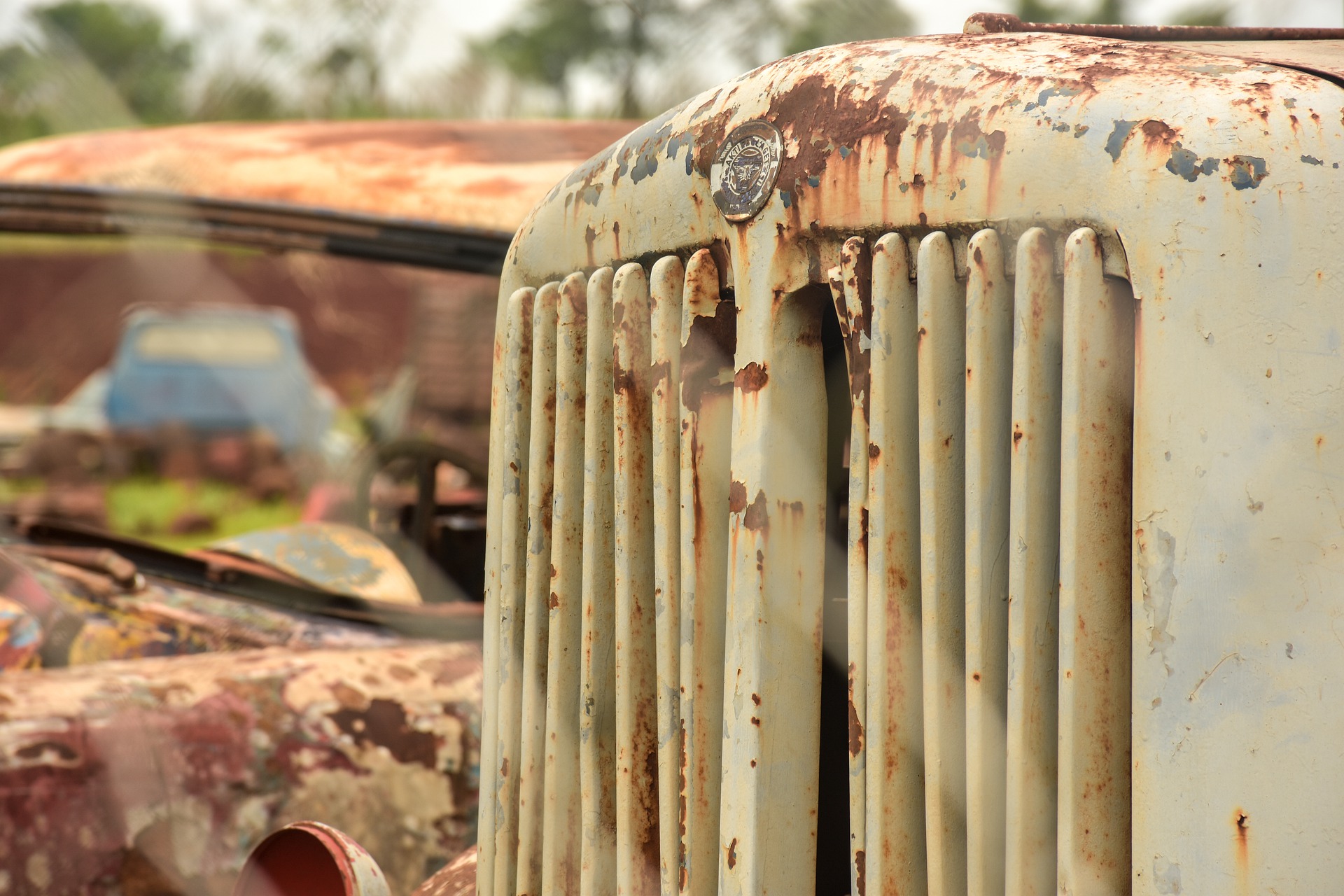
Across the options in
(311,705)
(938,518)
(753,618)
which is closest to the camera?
(938,518)

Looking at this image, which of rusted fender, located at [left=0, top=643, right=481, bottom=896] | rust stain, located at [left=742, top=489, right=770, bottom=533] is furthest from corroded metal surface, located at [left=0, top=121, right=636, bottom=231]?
rust stain, located at [left=742, top=489, right=770, bottom=533]

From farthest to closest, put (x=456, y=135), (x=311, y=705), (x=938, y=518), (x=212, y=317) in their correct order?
1. (x=212, y=317)
2. (x=456, y=135)
3. (x=311, y=705)
4. (x=938, y=518)

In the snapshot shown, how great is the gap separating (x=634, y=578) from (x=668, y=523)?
90 millimetres

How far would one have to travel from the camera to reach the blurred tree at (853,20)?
4.11ft

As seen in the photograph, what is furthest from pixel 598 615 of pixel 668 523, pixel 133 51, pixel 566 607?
pixel 133 51

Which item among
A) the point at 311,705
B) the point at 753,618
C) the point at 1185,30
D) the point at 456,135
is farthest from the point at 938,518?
the point at 456,135

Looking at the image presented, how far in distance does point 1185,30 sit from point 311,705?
1.50 m

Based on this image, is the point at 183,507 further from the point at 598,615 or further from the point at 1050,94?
the point at 1050,94

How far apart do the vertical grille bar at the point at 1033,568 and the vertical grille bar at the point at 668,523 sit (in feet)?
1.18

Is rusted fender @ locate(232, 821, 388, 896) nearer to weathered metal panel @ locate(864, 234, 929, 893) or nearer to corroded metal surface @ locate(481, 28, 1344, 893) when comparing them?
corroded metal surface @ locate(481, 28, 1344, 893)

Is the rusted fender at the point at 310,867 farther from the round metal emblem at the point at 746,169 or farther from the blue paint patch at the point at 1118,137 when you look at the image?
the blue paint patch at the point at 1118,137

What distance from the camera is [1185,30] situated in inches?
52.8

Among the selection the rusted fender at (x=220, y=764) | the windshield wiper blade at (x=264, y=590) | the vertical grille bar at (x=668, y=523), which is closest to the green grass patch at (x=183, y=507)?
the windshield wiper blade at (x=264, y=590)

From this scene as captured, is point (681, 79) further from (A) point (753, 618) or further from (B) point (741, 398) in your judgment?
(A) point (753, 618)
